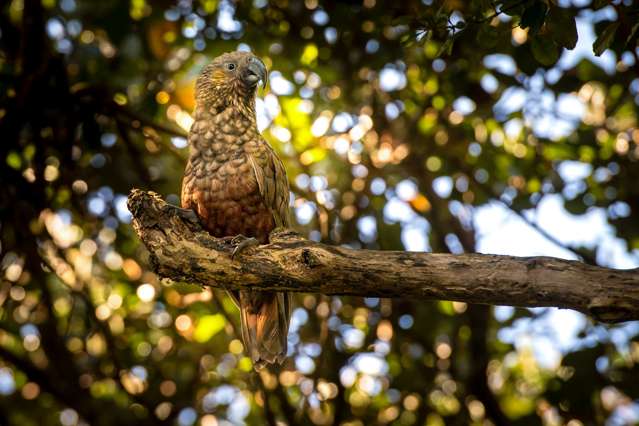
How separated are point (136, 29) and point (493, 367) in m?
3.89

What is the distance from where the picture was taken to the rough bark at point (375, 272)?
9.17 ft

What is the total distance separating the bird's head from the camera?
435 centimetres

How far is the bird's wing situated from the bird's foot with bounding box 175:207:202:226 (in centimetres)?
35

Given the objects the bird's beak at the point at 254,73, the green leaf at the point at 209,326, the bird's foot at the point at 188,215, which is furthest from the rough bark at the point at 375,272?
the green leaf at the point at 209,326

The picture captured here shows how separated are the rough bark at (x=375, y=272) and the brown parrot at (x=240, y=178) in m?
0.39

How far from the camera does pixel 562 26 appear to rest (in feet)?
10.4

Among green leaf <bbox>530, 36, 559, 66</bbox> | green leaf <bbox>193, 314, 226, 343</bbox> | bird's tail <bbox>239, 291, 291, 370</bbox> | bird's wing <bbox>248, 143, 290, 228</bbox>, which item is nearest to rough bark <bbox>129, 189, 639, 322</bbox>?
bird's wing <bbox>248, 143, 290, 228</bbox>

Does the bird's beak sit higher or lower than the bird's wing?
higher

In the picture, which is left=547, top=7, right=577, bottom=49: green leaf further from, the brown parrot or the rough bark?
the brown parrot

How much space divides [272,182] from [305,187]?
156 centimetres

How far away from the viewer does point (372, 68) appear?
5.34 m

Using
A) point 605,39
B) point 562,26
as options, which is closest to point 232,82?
point 562,26

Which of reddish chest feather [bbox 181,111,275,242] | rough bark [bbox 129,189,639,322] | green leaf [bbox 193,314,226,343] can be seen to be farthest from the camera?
green leaf [bbox 193,314,226,343]

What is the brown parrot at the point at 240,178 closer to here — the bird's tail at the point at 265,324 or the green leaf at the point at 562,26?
the bird's tail at the point at 265,324
